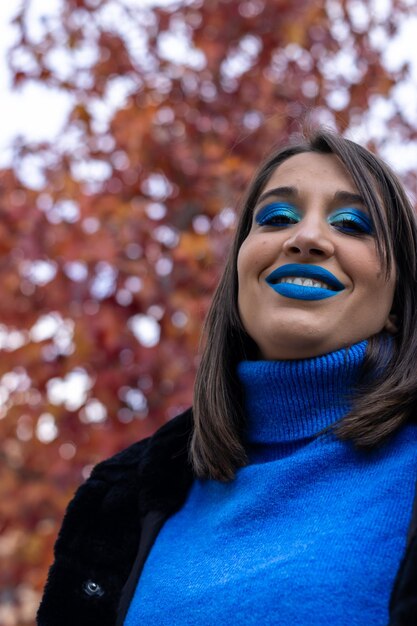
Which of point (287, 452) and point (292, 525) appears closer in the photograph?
point (292, 525)

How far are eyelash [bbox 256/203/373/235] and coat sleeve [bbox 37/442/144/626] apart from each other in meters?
0.63

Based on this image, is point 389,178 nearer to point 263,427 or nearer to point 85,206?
point 263,427

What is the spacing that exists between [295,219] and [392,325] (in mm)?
289

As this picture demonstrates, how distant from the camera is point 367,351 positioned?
5.31 ft

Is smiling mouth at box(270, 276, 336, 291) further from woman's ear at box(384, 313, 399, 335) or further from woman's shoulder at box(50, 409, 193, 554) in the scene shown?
woman's shoulder at box(50, 409, 193, 554)

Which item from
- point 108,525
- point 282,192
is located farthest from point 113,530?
point 282,192

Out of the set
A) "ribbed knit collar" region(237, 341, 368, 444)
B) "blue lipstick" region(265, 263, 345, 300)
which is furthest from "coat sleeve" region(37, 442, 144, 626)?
"blue lipstick" region(265, 263, 345, 300)

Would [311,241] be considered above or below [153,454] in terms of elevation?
above

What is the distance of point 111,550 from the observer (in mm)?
1812

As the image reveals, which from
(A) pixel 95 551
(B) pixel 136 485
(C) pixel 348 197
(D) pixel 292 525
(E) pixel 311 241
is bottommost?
(D) pixel 292 525

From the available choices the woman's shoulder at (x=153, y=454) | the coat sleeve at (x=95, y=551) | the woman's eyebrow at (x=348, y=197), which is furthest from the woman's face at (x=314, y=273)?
the coat sleeve at (x=95, y=551)

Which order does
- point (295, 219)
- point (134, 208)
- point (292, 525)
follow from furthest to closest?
point (134, 208)
point (295, 219)
point (292, 525)

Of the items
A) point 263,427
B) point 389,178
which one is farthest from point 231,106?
point 263,427

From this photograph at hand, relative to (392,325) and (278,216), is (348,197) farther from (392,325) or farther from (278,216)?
(392,325)
